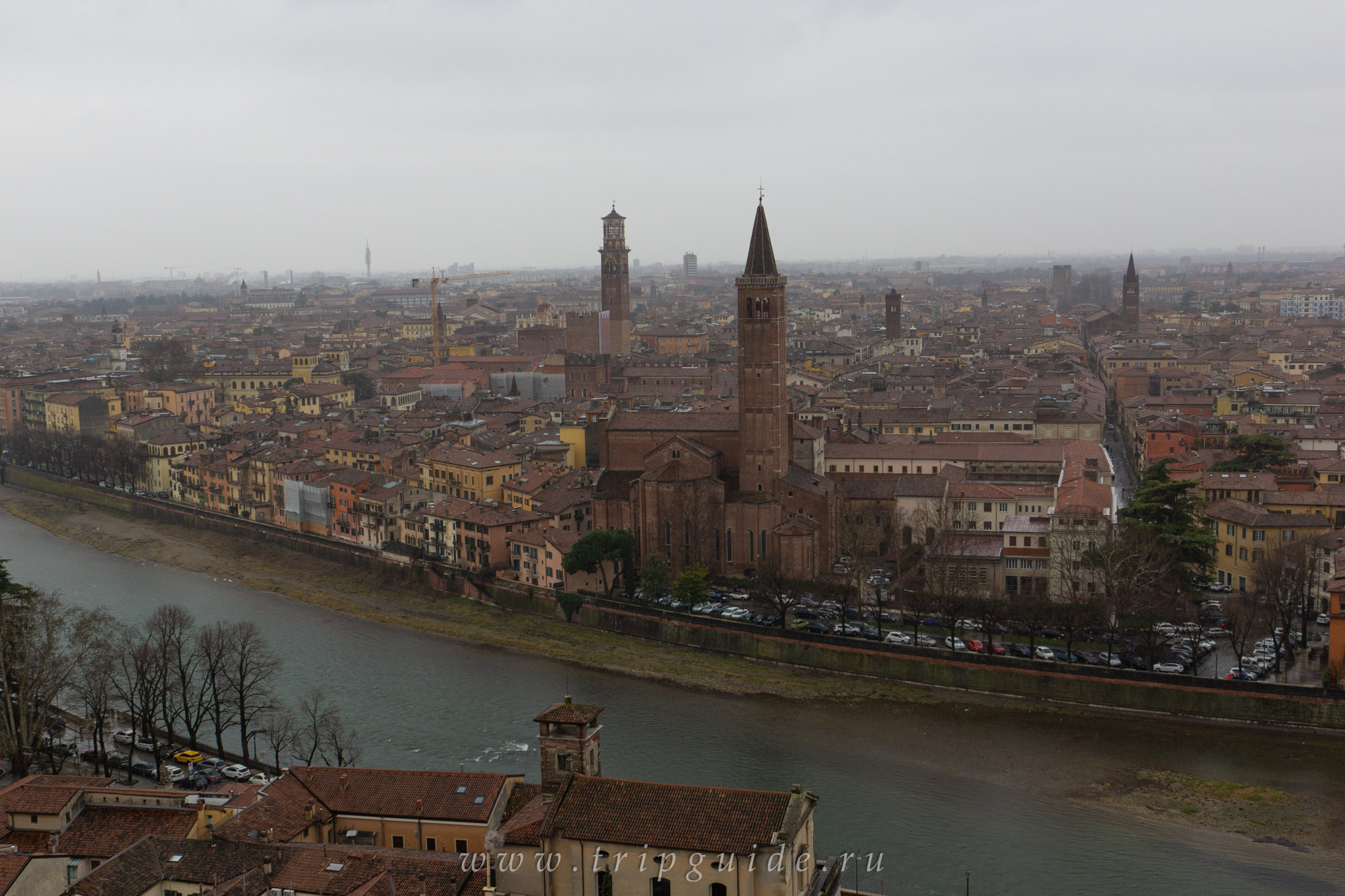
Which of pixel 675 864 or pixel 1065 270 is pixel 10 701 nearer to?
pixel 675 864

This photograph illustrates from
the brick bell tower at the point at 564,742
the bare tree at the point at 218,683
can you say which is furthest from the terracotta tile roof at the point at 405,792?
the bare tree at the point at 218,683

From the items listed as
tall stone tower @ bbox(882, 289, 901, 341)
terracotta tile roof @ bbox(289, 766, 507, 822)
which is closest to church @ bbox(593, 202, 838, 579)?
terracotta tile roof @ bbox(289, 766, 507, 822)

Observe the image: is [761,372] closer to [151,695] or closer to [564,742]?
[151,695]

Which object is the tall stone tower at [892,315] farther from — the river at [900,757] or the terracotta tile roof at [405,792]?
the terracotta tile roof at [405,792]

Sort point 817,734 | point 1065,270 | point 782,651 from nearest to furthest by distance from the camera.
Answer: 1. point 817,734
2. point 782,651
3. point 1065,270

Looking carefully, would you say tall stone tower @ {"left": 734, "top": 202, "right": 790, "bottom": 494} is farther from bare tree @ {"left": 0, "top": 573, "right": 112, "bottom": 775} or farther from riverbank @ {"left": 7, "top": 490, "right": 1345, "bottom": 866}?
bare tree @ {"left": 0, "top": 573, "right": 112, "bottom": 775}

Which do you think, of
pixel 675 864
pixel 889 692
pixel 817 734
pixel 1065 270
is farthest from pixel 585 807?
pixel 1065 270
